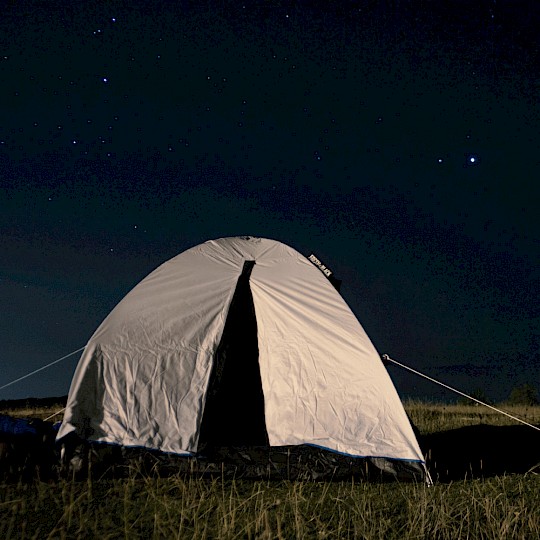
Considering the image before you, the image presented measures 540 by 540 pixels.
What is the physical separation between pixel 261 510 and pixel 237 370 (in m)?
2.98

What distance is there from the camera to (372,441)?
6562 mm

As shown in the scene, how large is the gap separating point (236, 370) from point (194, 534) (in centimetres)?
346

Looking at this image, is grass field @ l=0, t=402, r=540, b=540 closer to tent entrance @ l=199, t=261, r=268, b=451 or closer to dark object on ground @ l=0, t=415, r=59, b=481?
dark object on ground @ l=0, t=415, r=59, b=481

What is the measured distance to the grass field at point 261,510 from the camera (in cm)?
453

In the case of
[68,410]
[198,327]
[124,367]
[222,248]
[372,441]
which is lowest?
[372,441]

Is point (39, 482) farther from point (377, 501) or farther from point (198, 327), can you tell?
point (377, 501)

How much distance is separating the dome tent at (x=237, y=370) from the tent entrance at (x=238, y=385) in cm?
1

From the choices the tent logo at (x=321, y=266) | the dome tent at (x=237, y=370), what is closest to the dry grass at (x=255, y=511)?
the dome tent at (x=237, y=370)

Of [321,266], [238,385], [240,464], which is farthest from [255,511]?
[321,266]

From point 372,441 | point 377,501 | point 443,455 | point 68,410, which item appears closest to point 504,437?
point 443,455

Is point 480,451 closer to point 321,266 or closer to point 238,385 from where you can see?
point 321,266

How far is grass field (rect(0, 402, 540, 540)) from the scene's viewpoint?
178 inches

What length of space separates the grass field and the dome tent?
58 cm

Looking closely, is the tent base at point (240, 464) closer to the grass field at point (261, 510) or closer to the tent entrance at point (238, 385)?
the grass field at point (261, 510)
